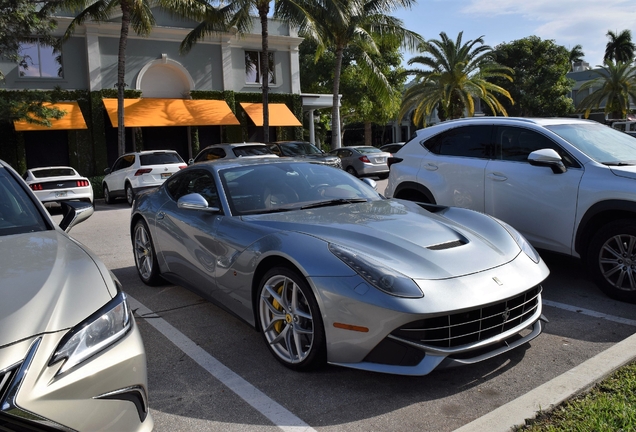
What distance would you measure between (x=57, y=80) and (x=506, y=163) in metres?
22.1

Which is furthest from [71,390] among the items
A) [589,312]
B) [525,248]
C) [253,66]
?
[253,66]

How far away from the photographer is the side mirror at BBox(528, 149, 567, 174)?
543 cm

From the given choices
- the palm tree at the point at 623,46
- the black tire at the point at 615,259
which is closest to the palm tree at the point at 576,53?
the palm tree at the point at 623,46

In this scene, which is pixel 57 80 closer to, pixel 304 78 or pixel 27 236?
pixel 304 78

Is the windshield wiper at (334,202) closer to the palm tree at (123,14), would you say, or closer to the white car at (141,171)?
the white car at (141,171)

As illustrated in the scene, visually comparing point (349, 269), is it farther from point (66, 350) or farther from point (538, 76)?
point (538, 76)

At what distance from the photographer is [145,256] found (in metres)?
6.18

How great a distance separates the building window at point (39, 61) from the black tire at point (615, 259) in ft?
77.1

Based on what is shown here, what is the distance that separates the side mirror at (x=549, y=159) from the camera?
5.43m

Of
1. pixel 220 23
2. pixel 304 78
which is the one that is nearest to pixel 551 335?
pixel 220 23

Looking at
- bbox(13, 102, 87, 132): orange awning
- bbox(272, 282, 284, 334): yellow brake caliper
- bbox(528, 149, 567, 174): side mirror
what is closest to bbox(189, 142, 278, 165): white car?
bbox(13, 102, 87, 132): orange awning

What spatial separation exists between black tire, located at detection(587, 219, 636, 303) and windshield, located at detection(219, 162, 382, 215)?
6.78 ft

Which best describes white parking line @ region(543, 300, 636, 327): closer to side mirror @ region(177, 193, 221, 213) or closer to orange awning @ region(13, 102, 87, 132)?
side mirror @ region(177, 193, 221, 213)

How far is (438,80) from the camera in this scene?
103 ft
